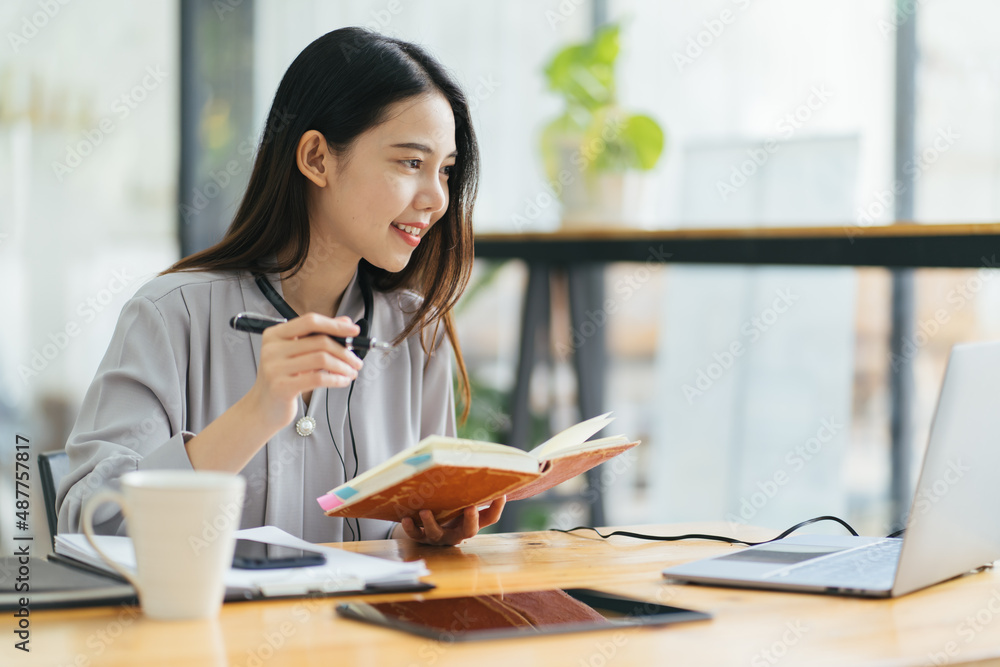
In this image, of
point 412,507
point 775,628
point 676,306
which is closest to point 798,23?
point 676,306

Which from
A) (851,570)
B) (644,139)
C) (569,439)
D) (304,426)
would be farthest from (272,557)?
(644,139)

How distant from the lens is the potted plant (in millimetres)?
2814

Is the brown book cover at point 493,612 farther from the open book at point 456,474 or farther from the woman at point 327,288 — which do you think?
the woman at point 327,288

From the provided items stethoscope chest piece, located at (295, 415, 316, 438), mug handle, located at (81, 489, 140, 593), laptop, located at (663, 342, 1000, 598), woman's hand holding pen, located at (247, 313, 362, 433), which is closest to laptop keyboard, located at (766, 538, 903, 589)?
laptop, located at (663, 342, 1000, 598)

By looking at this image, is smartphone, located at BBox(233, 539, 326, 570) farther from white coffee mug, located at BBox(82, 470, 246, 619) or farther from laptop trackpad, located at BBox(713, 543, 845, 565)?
laptop trackpad, located at BBox(713, 543, 845, 565)

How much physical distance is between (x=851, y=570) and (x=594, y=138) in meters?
1.90

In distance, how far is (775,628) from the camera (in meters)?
0.92

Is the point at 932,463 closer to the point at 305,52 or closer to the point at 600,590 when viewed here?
the point at 600,590

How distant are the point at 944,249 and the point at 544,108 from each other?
1.67m

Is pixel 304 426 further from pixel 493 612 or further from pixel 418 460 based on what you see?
pixel 493 612

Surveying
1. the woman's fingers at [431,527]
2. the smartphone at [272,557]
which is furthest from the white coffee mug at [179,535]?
the woman's fingers at [431,527]

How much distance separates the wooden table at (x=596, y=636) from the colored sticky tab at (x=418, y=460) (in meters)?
0.12

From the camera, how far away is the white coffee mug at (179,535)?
2.74 ft

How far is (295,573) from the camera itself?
3.32ft
